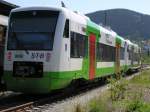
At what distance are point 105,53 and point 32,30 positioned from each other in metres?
8.60

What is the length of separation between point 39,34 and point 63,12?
118cm

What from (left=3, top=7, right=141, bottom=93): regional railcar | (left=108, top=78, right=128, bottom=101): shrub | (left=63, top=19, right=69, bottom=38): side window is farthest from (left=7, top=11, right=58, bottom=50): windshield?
(left=108, top=78, right=128, bottom=101): shrub

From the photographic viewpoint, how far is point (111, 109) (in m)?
12.0

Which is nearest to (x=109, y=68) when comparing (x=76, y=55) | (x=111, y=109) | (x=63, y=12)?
(x=76, y=55)

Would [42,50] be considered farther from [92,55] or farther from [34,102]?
[92,55]

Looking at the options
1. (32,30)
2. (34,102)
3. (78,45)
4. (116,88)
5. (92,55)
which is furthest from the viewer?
(92,55)

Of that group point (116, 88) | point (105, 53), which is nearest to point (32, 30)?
point (116, 88)

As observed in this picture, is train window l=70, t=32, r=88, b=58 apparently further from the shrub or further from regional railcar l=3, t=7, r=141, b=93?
the shrub

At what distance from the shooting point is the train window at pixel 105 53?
69.6 feet

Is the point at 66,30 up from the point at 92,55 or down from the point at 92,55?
up

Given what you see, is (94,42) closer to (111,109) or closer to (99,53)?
(99,53)

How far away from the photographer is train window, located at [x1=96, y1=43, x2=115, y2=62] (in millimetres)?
21203

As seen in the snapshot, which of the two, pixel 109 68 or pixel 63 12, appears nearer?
pixel 63 12

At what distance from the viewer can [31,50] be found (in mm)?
14867
